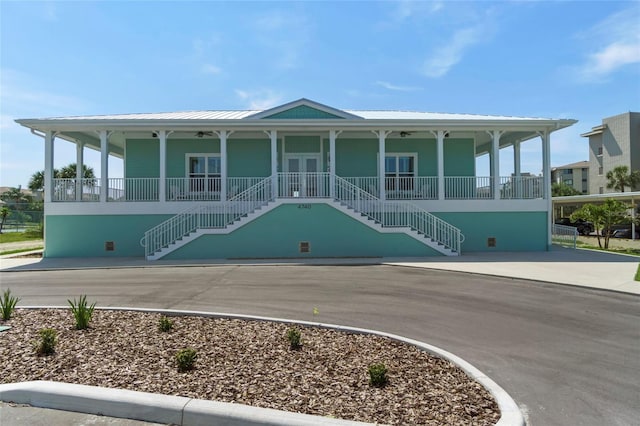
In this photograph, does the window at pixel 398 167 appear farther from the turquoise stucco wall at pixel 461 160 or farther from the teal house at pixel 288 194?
the turquoise stucco wall at pixel 461 160

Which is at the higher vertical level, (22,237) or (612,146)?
(612,146)

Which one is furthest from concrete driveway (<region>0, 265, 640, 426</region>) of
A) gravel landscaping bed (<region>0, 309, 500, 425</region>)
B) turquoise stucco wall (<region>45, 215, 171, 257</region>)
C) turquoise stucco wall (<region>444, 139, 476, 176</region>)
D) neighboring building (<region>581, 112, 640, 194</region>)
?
neighboring building (<region>581, 112, 640, 194</region>)

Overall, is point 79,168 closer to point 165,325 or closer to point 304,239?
point 304,239

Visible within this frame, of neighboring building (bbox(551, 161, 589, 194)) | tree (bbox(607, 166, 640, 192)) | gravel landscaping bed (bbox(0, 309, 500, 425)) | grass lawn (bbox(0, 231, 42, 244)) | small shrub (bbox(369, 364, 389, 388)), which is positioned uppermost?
neighboring building (bbox(551, 161, 589, 194))

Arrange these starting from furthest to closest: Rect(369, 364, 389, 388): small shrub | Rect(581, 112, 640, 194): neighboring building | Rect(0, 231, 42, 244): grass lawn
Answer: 1. Rect(581, 112, 640, 194): neighboring building
2. Rect(0, 231, 42, 244): grass lawn
3. Rect(369, 364, 389, 388): small shrub

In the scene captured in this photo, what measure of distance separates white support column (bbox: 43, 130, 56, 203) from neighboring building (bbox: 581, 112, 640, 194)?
5593cm

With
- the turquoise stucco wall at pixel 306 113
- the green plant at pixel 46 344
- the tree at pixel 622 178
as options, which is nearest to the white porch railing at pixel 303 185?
the turquoise stucco wall at pixel 306 113

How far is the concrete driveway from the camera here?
3814 mm

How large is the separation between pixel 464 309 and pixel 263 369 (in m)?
4.38

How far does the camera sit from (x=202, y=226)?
15.2 meters

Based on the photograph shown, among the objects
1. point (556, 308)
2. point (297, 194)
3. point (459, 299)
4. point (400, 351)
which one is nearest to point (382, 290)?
point (459, 299)

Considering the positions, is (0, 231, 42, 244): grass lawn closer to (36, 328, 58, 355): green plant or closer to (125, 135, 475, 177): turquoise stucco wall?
(125, 135, 475, 177): turquoise stucco wall

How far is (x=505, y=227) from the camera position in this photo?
53.0ft

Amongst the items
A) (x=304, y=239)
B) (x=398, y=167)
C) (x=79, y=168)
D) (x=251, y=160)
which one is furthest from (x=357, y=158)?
(x=79, y=168)
